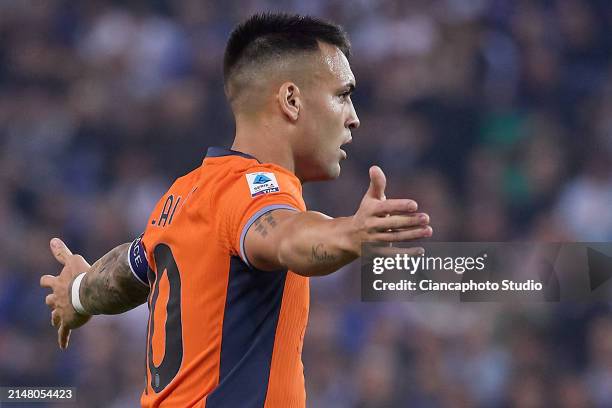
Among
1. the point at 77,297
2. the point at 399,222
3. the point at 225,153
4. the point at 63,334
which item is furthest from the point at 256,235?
the point at 63,334

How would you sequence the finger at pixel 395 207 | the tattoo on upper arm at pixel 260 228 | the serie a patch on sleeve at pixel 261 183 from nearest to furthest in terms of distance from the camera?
the finger at pixel 395 207 < the tattoo on upper arm at pixel 260 228 < the serie a patch on sleeve at pixel 261 183

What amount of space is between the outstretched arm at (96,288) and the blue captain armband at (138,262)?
0.03 meters

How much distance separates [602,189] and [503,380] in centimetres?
157

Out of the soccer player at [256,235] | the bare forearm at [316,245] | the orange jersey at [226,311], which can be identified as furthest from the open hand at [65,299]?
the bare forearm at [316,245]

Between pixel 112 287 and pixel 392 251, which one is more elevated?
pixel 112 287

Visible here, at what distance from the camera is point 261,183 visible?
2441mm

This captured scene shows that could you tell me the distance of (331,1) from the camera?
27.7 feet

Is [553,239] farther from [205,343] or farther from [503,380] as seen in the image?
[205,343]

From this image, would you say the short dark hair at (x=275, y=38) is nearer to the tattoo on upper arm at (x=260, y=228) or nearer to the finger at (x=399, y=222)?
the tattoo on upper arm at (x=260, y=228)

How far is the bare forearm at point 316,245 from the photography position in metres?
2.12

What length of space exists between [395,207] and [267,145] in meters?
0.88

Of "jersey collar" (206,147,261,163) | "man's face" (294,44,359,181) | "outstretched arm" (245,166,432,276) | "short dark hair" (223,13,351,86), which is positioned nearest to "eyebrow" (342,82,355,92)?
A: "man's face" (294,44,359,181)

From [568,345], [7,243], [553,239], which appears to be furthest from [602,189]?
[7,243]

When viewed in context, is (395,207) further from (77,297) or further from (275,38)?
(77,297)
